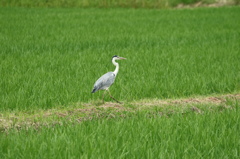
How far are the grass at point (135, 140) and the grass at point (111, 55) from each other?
161 cm

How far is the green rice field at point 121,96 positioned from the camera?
3875 millimetres

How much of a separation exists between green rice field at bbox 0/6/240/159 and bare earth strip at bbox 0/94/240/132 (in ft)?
0.05

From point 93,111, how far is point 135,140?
1.43 metres

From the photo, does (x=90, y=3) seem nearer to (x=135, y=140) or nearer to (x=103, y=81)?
(x=103, y=81)

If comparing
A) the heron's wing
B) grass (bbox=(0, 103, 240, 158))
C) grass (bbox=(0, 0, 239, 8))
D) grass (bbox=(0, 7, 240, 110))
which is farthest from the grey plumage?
grass (bbox=(0, 0, 239, 8))

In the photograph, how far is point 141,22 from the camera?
677 inches

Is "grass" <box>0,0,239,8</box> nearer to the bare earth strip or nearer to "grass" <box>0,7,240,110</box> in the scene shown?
"grass" <box>0,7,240,110</box>

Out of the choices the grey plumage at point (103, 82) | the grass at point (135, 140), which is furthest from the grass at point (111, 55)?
the grass at point (135, 140)

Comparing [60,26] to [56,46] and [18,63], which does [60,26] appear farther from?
[18,63]

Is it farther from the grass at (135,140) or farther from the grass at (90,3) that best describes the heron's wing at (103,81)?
the grass at (90,3)

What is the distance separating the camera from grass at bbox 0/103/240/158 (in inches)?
144

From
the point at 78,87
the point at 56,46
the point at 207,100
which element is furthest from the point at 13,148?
the point at 56,46

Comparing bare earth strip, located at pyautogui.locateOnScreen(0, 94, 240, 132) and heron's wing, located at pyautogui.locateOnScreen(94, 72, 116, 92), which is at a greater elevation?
heron's wing, located at pyautogui.locateOnScreen(94, 72, 116, 92)

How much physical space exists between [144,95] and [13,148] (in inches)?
117
